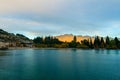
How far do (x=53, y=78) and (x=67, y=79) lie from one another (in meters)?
3.82

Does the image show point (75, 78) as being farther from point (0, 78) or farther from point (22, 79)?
point (0, 78)

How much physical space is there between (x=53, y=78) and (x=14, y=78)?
10322 millimetres

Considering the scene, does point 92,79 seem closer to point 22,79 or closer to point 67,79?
point 67,79

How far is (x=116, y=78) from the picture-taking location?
51531mm

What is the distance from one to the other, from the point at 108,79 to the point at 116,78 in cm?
267

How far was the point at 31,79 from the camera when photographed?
49.2 meters

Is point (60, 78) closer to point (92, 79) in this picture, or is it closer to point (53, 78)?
point (53, 78)

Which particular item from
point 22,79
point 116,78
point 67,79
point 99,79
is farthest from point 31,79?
point 116,78

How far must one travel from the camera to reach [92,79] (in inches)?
1956

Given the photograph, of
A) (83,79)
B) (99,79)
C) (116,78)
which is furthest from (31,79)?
(116,78)

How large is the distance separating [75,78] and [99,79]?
629cm

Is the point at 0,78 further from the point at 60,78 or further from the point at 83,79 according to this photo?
the point at 83,79

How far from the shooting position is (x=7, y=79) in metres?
49.1

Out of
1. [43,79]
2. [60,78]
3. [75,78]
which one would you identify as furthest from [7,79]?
[75,78]
